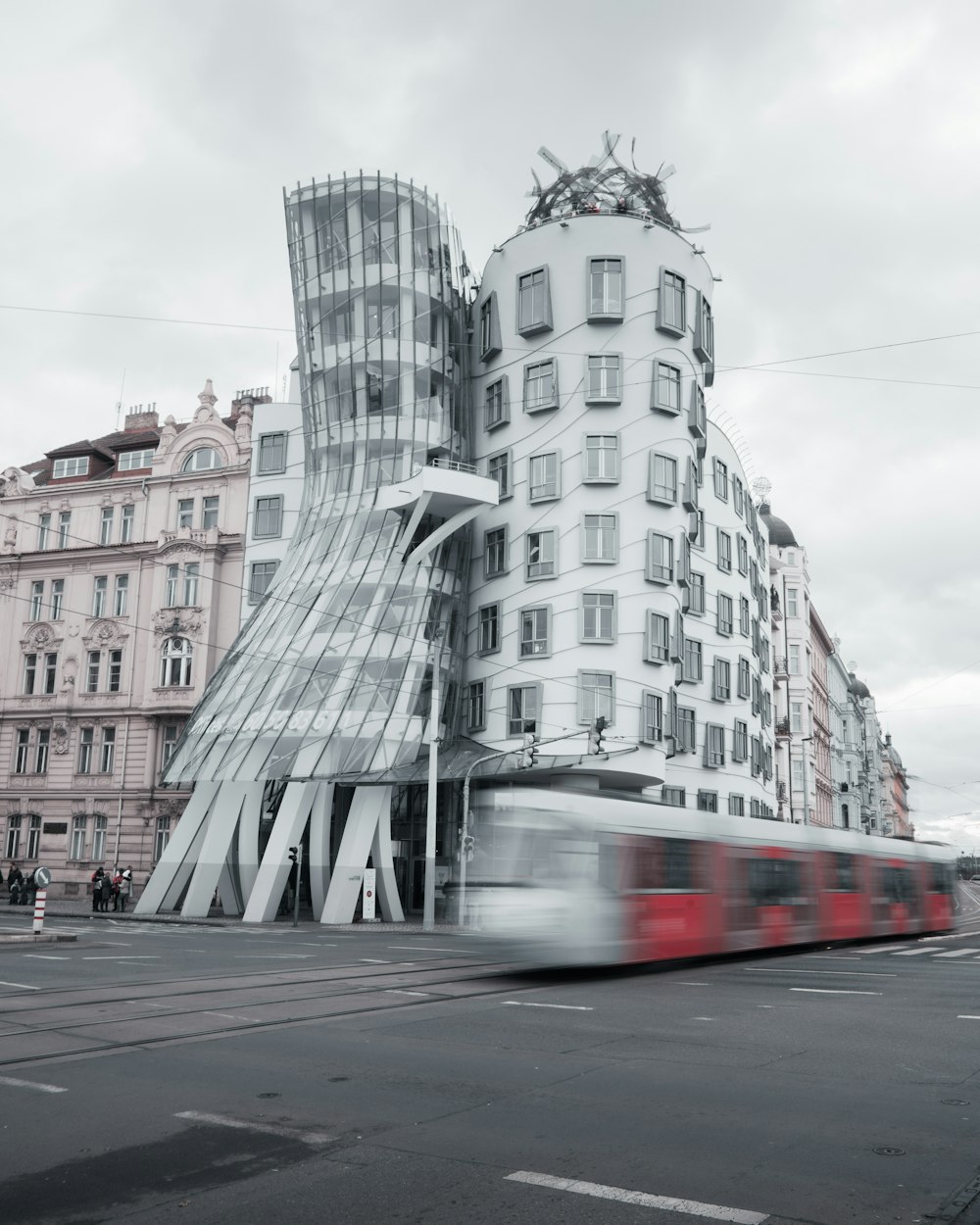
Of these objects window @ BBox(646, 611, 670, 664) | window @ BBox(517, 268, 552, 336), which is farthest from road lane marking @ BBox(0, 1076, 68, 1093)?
window @ BBox(517, 268, 552, 336)

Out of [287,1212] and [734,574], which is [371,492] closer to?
[734,574]

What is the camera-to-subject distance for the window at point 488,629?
4456 centimetres

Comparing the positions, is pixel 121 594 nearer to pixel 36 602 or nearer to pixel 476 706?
pixel 36 602

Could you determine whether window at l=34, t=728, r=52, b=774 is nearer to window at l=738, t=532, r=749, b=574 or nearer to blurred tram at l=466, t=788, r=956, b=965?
window at l=738, t=532, r=749, b=574

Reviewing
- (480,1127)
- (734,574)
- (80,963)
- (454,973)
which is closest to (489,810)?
(454,973)

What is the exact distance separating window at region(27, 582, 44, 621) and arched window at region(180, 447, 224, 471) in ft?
30.7

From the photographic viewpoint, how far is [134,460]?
58.5 m

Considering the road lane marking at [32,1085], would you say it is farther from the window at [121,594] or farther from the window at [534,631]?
the window at [121,594]

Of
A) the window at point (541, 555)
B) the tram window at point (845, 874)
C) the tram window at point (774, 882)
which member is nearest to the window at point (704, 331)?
the window at point (541, 555)

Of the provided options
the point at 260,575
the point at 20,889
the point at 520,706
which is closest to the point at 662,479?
the point at 520,706

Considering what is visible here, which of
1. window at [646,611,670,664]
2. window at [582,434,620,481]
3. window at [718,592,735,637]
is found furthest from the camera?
window at [718,592,735,637]

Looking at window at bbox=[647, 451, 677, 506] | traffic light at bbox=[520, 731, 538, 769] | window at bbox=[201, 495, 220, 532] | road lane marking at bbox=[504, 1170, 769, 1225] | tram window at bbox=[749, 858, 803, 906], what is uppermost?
window at bbox=[201, 495, 220, 532]

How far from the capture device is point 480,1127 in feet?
24.2

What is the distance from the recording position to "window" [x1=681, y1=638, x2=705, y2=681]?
1906 inches
